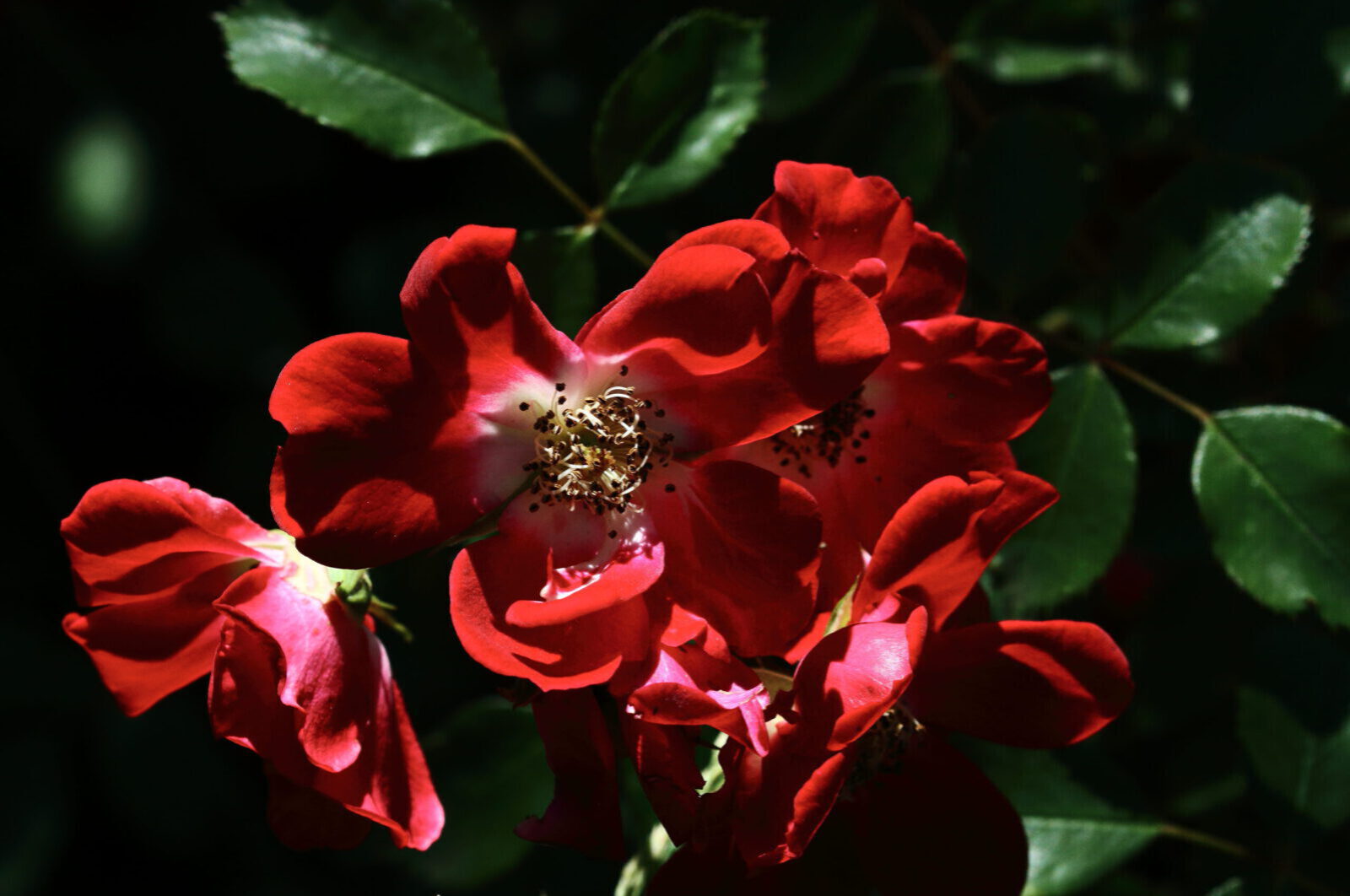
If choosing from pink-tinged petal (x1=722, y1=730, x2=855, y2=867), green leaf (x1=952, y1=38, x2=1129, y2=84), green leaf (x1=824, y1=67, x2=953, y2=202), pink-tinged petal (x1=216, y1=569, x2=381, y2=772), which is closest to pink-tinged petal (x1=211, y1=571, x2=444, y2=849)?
pink-tinged petal (x1=216, y1=569, x2=381, y2=772)

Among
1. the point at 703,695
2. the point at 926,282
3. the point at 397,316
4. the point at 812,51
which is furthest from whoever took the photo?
the point at 397,316

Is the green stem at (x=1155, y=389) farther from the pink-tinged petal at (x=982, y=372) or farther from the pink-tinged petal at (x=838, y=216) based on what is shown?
the pink-tinged petal at (x=838, y=216)

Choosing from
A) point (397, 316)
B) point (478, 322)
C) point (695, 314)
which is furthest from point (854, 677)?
point (397, 316)

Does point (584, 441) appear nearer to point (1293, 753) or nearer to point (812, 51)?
point (812, 51)

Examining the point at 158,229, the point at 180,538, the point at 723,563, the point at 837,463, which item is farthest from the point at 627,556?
the point at 158,229

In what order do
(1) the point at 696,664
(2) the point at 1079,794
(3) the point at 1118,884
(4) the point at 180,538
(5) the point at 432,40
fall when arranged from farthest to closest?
(3) the point at 1118,884, (2) the point at 1079,794, (5) the point at 432,40, (4) the point at 180,538, (1) the point at 696,664

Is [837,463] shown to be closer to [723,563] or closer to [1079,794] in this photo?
[723,563]

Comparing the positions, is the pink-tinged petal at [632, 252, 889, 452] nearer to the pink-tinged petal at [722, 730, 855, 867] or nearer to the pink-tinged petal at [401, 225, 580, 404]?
the pink-tinged petal at [401, 225, 580, 404]
